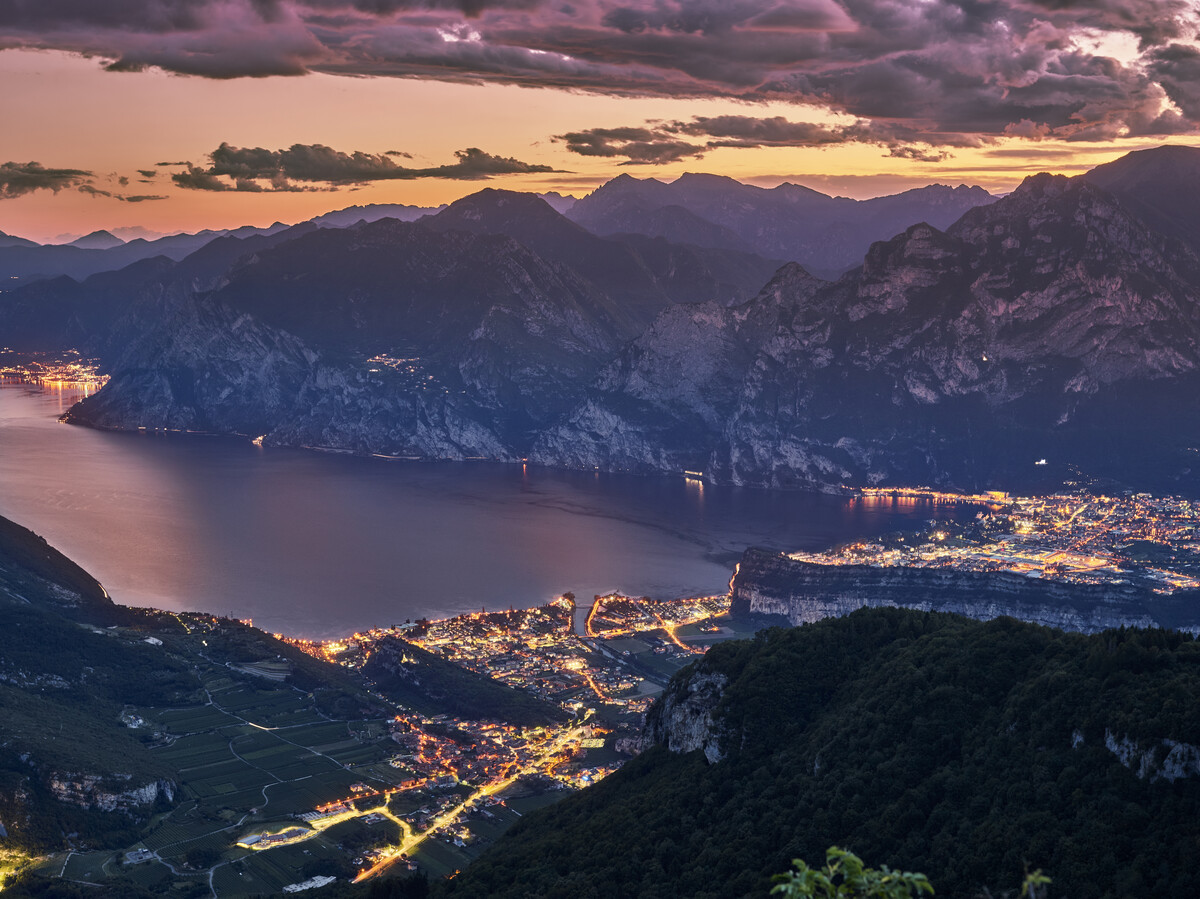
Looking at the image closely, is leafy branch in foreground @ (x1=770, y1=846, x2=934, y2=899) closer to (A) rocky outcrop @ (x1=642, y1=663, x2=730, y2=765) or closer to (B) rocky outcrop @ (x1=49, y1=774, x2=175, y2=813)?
(A) rocky outcrop @ (x1=642, y1=663, x2=730, y2=765)

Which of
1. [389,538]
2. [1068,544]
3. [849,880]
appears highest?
[849,880]

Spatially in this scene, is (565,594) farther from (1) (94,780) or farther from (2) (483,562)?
(1) (94,780)

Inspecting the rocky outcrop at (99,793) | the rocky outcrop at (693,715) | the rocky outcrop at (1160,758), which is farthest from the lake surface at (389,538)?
the rocky outcrop at (1160,758)

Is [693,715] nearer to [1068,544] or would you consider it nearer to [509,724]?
[509,724]

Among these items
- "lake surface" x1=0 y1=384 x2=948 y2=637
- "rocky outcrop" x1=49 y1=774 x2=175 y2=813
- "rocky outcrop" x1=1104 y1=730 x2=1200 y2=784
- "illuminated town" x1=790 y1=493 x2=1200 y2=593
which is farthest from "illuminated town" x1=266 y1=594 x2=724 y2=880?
"rocky outcrop" x1=1104 y1=730 x2=1200 y2=784

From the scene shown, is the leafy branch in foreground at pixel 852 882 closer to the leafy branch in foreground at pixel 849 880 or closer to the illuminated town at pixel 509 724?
the leafy branch in foreground at pixel 849 880

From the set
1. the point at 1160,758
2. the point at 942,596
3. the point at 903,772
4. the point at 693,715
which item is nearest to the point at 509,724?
the point at 693,715

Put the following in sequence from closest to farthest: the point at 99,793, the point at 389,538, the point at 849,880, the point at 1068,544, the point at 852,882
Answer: the point at 849,880 < the point at 852,882 < the point at 99,793 < the point at 1068,544 < the point at 389,538
